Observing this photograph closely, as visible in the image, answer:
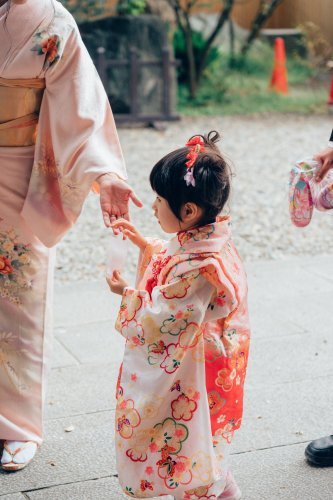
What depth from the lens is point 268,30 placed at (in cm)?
1722

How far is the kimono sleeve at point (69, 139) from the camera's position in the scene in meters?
2.89

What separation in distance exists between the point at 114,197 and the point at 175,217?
0.41m

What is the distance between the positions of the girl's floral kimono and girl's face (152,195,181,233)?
0.11ft

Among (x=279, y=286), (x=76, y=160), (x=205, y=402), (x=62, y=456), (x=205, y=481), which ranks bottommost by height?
(x=279, y=286)

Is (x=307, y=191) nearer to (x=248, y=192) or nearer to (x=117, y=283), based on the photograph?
(x=117, y=283)

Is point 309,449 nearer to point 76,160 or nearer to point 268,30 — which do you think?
point 76,160

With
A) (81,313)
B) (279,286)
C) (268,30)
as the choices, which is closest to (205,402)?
(81,313)

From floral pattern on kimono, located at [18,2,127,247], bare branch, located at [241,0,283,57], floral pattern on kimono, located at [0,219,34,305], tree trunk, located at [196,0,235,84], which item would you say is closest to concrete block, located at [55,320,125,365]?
floral pattern on kimono, located at [0,219,34,305]

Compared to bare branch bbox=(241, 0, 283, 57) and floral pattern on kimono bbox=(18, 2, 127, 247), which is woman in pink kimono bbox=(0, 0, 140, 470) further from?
bare branch bbox=(241, 0, 283, 57)

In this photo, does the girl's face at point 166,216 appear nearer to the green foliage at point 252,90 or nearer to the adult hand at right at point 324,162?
the adult hand at right at point 324,162

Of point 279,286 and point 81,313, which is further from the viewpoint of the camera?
point 279,286

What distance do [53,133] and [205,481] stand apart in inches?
49.0

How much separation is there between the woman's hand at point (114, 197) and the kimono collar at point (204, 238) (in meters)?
0.36

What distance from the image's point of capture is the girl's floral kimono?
2.40 m
